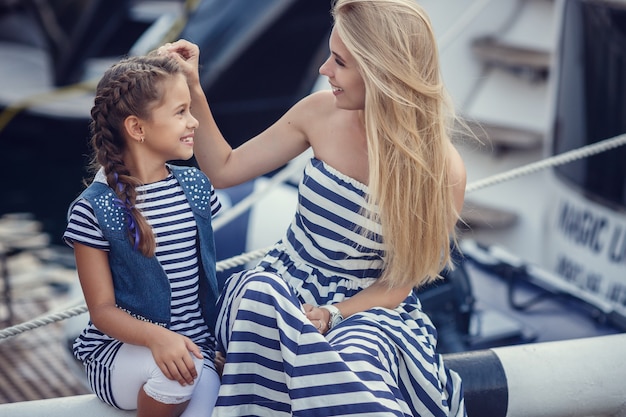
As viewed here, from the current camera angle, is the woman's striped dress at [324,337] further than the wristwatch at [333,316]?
No

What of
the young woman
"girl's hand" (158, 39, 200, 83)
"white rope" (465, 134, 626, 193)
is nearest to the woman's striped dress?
the young woman

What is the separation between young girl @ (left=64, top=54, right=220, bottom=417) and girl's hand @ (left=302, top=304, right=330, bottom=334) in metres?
0.16

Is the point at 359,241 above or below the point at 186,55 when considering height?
below

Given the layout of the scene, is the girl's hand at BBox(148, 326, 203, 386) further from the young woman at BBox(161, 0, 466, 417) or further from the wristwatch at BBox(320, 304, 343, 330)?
the wristwatch at BBox(320, 304, 343, 330)

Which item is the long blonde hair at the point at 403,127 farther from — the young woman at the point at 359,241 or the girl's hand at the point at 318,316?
the girl's hand at the point at 318,316

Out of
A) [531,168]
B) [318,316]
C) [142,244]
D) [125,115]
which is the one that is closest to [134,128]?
[125,115]

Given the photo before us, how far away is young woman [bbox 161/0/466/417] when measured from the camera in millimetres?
1214

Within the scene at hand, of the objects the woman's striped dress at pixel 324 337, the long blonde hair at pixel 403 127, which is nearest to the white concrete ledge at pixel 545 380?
the woman's striped dress at pixel 324 337

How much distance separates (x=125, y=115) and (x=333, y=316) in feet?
1.38

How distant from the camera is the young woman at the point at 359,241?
1214 mm

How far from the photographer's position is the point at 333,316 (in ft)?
4.44

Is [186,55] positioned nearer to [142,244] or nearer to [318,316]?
[142,244]

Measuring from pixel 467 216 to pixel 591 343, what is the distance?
2.87m

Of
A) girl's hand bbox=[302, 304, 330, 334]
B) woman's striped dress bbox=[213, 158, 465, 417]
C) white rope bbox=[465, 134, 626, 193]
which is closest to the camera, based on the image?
woman's striped dress bbox=[213, 158, 465, 417]
